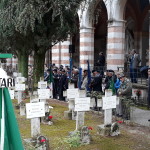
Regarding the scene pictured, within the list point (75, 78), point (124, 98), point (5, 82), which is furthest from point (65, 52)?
point (5, 82)

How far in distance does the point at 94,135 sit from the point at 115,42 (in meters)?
8.93

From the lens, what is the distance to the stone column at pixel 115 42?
1509 cm

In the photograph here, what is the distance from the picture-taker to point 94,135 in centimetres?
705

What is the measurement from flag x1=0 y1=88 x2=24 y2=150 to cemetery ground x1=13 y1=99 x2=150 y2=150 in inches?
68.4

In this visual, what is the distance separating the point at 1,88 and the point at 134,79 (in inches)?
453

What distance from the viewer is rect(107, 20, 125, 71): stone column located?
15.1 meters

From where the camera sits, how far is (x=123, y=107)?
28.6 ft

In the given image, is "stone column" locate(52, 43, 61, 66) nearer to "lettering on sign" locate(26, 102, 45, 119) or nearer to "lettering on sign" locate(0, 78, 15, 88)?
"lettering on sign" locate(26, 102, 45, 119)

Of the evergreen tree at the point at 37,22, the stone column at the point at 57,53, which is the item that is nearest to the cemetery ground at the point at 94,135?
the evergreen tree at the point at 37,22

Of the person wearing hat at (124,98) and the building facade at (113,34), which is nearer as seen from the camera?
the person wearing hat at (124,98)

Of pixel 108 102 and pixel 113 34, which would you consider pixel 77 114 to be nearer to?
pixel 108 102

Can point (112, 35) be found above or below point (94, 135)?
above

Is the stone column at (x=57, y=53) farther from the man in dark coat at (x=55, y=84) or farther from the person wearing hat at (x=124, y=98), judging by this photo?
the person wearing hat at (x=124, y=98)

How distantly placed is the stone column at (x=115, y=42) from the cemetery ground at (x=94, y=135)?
6559mm
